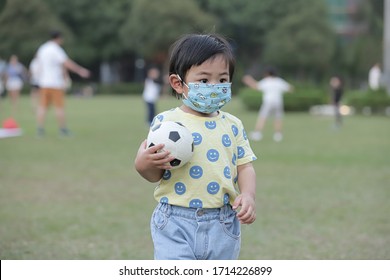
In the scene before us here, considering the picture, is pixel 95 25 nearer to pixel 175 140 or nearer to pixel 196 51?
pixel 196 51

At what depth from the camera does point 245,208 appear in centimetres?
330

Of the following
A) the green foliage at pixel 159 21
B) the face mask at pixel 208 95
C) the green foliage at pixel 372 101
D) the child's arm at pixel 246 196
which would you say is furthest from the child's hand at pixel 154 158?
→ the green foliage at pixel 159 21

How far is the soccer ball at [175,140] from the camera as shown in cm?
320

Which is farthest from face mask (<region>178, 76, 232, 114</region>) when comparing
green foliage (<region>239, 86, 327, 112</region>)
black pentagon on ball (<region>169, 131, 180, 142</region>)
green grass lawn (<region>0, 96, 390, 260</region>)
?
green foliage (<region>239, 86, 327, 112</region>)

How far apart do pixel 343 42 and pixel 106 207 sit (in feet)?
195

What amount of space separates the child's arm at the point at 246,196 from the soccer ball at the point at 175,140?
0.30 m

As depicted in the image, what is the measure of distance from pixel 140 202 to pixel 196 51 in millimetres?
4585

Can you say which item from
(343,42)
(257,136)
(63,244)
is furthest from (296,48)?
(63,244)

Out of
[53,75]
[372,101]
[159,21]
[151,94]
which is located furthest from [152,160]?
[159,21]

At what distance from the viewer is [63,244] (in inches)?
228

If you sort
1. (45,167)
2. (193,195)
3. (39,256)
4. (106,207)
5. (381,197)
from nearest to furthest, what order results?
1. (193,195)
2. (39,256)
3. (106,207)
4. (381,197)
5. (45,167)

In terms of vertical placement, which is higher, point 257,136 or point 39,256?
point 39,256
